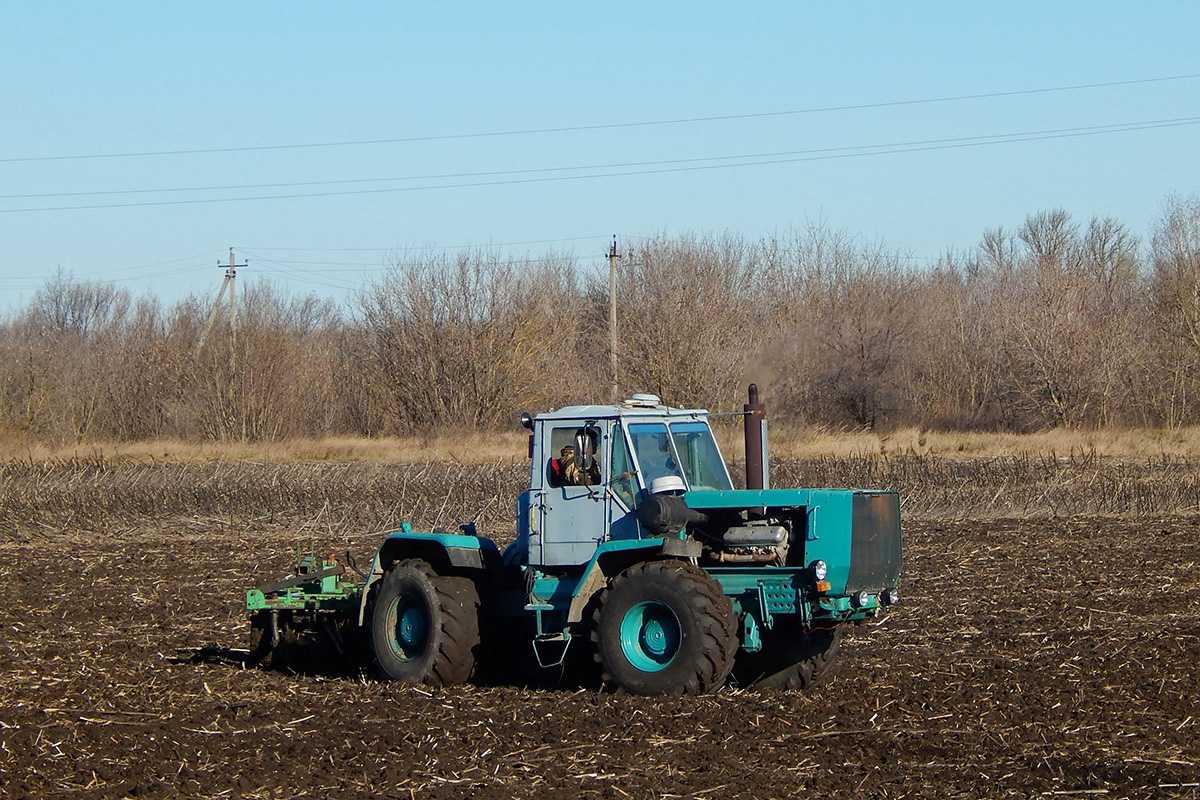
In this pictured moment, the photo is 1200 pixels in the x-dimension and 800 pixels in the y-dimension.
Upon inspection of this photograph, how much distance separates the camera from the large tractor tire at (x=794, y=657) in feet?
32.4

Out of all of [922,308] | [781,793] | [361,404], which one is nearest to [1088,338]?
[922,308]

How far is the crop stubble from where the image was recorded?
7301 mm

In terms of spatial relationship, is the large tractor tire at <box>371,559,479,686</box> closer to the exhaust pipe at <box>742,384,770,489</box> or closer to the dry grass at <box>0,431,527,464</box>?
the exhaust pipe at <box>742,384,770,489</box>

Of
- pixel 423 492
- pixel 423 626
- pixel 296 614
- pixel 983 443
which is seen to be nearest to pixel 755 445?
pixel 423 626

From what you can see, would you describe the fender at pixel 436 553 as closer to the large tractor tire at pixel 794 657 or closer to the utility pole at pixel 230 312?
the large tractor tire at pixel 794 657

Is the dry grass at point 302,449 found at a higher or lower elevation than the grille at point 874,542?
higher

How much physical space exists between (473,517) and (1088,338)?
26.4 metres

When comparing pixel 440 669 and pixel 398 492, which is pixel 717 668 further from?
pixel 398 492

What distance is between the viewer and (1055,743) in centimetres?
795

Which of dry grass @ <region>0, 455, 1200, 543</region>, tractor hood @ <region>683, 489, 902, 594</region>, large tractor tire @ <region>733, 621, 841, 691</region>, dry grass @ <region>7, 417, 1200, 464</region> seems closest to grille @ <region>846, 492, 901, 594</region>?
tractor hood @ <region>683, 489, 902, 594</region>

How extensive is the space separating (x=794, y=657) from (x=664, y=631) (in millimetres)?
1183

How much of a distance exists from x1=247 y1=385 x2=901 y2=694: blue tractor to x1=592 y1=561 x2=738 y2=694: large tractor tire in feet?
0.03

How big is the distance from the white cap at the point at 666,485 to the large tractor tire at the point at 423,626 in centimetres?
176

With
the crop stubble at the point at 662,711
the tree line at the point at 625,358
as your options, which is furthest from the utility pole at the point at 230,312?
the crop stubble at the point at 662,711
